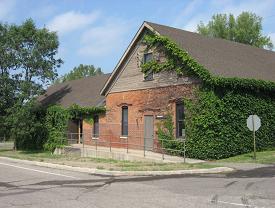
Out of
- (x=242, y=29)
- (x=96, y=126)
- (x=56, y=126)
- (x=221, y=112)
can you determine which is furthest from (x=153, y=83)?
(x=242, y=29)

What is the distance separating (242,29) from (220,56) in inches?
1128

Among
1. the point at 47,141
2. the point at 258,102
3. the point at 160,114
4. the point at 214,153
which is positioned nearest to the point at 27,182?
the point at 214,153

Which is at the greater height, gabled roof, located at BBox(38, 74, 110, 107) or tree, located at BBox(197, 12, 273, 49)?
tree, located at BBox(197, 12, 273, 49)

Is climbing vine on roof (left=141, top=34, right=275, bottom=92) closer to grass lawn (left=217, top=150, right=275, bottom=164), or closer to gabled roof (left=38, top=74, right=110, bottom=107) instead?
grass lawn (left=217, top=150, right=275, bottom=164)

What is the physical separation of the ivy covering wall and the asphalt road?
6.20 meters

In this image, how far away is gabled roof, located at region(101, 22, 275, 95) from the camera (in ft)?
86.2

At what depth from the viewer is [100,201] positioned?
11.4 meters

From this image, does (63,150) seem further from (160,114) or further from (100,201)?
(100,201)

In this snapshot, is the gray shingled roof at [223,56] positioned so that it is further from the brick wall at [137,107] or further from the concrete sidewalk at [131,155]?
the concrete sidewalk at [131,155]

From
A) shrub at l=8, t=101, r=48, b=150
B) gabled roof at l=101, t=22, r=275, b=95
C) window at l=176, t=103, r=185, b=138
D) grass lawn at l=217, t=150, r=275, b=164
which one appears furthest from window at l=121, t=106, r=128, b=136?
grass lawn at l=217, t=150, r=275, b=164

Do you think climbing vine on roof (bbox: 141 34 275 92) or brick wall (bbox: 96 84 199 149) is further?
brick wall (bbox: 96 84 199 149)

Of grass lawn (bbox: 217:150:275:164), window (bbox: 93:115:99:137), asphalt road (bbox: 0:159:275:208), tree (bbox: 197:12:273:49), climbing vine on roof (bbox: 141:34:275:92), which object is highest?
tree (bbox: 197:12:273:49)

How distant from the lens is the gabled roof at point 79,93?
37969 mm

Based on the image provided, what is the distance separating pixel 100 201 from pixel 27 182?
210 inches
